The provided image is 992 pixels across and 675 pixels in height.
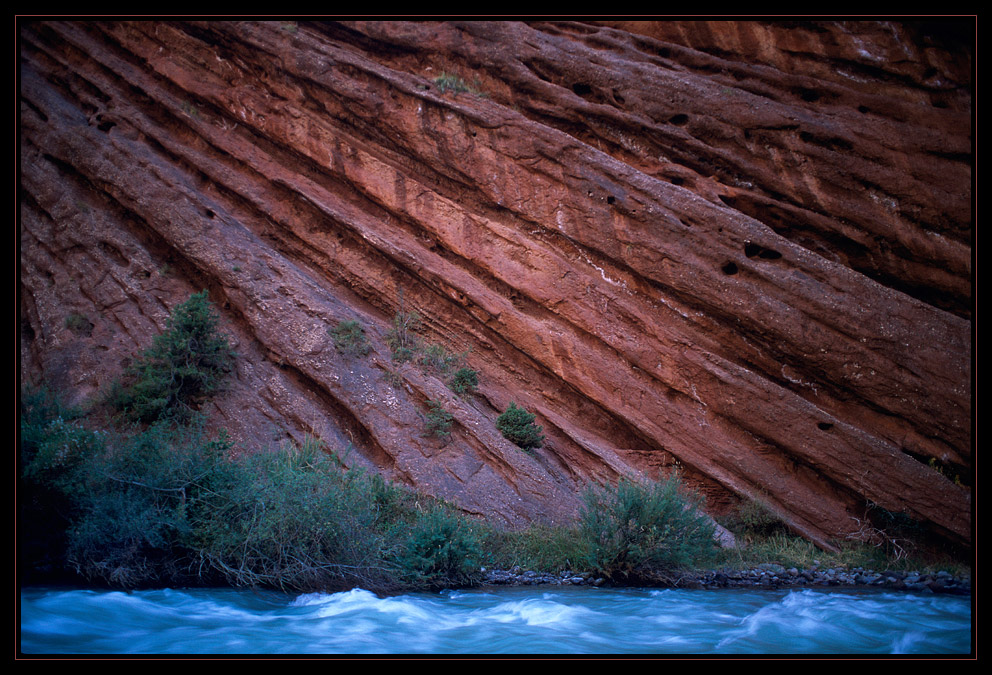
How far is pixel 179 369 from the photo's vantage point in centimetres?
1099

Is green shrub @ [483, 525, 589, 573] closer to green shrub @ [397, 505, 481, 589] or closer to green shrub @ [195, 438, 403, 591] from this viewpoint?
green shrub @ [397, 505, 481, 589]

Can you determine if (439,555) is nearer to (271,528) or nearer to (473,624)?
(473,624)

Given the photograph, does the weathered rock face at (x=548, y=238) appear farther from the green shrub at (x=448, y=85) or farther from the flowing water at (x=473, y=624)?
the flowing water at (x=473, y=624)

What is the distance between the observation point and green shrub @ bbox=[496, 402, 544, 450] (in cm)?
1198

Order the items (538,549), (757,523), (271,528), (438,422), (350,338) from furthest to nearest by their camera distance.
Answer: (350,338), (438,422), (757,523), (538,549), (271,528)

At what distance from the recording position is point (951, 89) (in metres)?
14.0

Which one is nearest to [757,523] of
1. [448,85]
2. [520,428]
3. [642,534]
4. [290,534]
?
[642,534]

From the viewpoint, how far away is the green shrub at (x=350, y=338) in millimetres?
12375

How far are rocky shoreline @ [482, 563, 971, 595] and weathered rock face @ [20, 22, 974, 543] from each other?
5.91 ft

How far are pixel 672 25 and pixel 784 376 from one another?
10335mm

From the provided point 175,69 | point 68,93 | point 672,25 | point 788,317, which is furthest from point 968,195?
point 68,93

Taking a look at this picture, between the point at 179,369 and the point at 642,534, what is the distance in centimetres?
874

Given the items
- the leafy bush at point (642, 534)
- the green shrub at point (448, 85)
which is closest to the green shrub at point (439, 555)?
the leafy bush at point (642, 534)

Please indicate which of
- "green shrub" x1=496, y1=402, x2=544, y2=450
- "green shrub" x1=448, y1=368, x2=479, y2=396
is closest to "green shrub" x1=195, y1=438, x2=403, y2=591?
"green shrub" x1=496, y1=402, x2=544, y2=450
